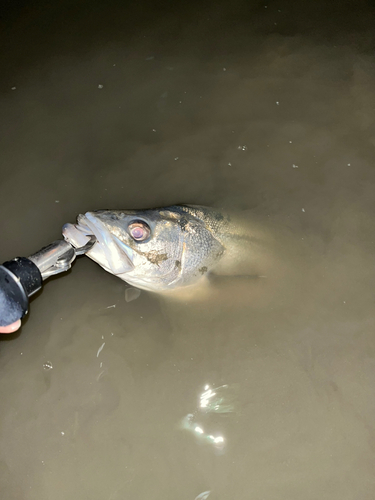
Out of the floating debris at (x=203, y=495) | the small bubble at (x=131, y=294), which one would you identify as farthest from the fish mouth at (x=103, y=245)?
the floating debris at (x=203, y=495)

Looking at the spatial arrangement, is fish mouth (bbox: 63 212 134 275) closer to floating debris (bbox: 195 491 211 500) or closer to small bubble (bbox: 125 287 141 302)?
small bubble (bbox: 125 287 141 302)

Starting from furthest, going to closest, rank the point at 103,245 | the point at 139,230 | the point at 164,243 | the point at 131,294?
the point at 131,294 < the point at 164,243 < the point at 139,230 < the point at 103,245

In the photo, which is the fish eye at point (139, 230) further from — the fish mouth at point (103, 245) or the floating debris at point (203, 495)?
the floating debris at point (203, 495)

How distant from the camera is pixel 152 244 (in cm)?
211

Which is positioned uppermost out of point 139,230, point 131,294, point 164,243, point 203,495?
point 139,230

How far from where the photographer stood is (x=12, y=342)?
2230mm

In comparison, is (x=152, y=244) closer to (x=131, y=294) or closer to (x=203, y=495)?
(x=131, y=294)

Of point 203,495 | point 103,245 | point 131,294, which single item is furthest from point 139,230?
point 203,495

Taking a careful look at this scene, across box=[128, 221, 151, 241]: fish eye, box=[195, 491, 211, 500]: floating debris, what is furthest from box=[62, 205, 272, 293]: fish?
box=[195, 491, 211, 500]: floating debris

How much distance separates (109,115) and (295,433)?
2.67 meters

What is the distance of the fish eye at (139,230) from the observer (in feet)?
6.68

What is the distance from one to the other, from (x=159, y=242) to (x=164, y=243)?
1.4 inches

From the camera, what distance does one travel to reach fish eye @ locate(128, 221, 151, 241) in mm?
2035

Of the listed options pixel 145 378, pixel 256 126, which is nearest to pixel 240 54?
pixel 256 126
